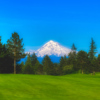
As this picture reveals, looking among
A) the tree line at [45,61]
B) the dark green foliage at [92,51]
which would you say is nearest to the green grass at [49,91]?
the tree line at [45,61]

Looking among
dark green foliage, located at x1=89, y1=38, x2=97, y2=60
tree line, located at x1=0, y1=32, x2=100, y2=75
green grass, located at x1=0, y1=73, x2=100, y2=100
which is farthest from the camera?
dark green foliage, located at x1=89, y1=38, x2=97, y2=60

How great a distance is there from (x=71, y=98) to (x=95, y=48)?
299 ft

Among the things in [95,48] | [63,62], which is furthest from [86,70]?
[63,62]

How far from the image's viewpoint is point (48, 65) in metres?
110

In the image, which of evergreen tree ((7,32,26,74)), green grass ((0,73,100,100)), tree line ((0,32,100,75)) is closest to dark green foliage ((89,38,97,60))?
tree line ((0,32,100,75))

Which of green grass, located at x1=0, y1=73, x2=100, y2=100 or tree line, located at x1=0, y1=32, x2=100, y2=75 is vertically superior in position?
tree line, located at x1=0, y1=32, x2=100, y2=75

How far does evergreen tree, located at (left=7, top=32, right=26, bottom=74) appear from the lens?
54.0 meters

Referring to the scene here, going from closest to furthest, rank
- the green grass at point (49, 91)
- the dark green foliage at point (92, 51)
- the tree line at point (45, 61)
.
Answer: the green grass at point (49, 91), the tree line at point (45, 61), the dark green foliage at point (92, 51)

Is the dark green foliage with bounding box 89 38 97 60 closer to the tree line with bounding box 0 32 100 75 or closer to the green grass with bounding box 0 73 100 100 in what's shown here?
the tree line with bounding box 0 32 100 75

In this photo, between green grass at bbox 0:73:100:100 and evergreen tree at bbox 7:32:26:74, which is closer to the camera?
green grass at bbox 0:73:100:100

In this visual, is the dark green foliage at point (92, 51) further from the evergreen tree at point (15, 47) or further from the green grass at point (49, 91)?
the green grass at point (49, 91)

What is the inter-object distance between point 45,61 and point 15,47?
6107 cm

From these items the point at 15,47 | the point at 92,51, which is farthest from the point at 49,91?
the point at 92,51

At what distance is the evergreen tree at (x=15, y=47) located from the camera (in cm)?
5397
